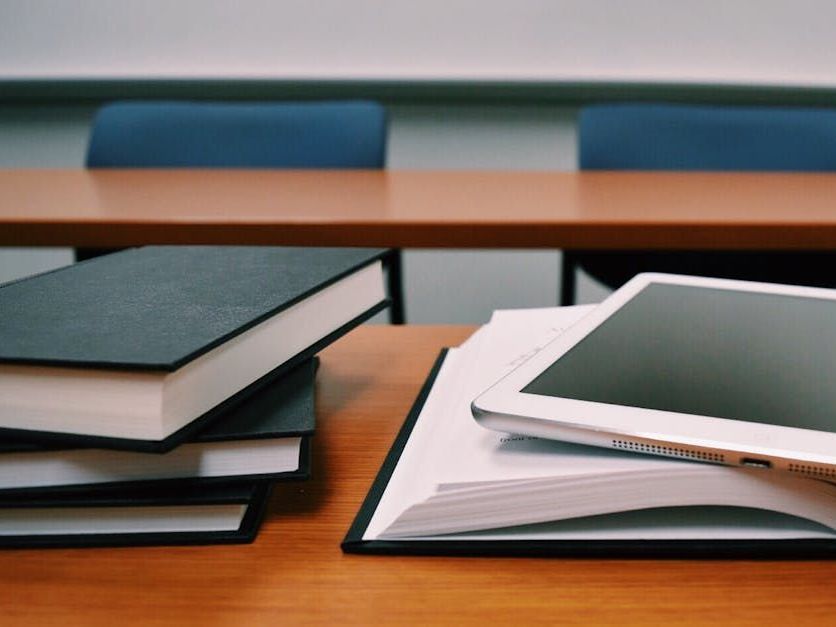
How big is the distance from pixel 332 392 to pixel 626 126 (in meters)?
1.07

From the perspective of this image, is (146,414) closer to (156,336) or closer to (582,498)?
(156,336)

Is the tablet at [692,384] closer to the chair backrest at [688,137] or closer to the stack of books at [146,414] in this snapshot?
the stack of books at [146,414]

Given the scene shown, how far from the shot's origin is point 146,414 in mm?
306

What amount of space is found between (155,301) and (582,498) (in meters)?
0.23

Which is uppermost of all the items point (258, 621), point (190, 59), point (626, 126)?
point (190, 59)

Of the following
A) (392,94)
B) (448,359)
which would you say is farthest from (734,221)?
(392,94)

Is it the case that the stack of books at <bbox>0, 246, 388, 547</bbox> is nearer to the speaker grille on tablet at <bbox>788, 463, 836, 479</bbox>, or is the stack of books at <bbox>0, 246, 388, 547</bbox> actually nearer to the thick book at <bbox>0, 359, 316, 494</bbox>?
the thick book at <bbox>0, 359, 316, 494</bbox>

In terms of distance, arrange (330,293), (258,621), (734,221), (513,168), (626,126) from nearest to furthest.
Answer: (258,621) < (330,293) < (734,221) < (626,126) < (513,168)

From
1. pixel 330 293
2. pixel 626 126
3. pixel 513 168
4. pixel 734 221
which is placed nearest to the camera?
pixel 330 293

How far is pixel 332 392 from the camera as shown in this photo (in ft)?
1.69

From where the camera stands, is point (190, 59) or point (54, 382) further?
point (190, 59)

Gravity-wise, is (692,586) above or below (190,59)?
below

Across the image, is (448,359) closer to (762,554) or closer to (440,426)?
(440,426)

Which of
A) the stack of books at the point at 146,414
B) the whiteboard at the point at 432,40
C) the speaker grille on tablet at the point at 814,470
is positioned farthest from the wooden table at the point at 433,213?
the whiteboard at the point at 432,40
